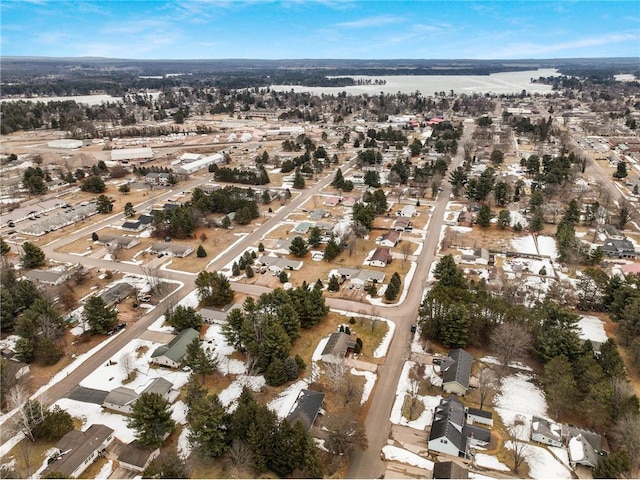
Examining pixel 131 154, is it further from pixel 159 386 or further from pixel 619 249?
pixel 619 249

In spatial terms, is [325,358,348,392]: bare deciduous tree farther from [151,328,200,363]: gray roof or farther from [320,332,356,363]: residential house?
[151,328,200,363]: gray roof

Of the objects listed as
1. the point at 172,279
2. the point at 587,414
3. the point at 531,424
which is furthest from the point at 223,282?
the point at 587,414

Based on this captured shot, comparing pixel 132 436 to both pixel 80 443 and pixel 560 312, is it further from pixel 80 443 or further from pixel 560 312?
pixel 560 312

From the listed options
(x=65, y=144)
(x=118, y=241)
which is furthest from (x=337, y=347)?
(x=65, y=144)

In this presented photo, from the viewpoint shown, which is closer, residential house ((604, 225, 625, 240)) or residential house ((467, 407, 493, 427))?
residential house ((467, 407, 493, 427))

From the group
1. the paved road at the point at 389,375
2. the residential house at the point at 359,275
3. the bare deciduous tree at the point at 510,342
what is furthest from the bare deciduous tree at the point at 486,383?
the residential house at the point at 359,275

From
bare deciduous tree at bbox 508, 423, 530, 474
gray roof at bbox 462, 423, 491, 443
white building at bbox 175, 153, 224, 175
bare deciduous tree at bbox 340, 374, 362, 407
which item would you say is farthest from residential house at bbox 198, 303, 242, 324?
white building at bbox 175, 153, 224, 175

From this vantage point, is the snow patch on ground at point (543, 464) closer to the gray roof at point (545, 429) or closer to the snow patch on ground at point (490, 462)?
the gray roof at point (545, 429)
